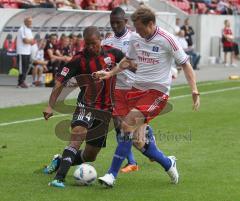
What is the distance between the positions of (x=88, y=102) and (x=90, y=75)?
1.04 feet

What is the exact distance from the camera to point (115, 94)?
10.2 meters

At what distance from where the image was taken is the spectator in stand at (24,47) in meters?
22.9

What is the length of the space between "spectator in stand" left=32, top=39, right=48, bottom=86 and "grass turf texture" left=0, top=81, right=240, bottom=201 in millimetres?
5898

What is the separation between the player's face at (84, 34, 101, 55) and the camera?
9086 millimetres

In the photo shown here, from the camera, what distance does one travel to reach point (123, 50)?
10500mm

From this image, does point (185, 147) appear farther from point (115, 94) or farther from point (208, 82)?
point (208, 82)

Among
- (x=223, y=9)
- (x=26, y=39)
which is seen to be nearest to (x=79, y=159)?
(x=26, y=39)

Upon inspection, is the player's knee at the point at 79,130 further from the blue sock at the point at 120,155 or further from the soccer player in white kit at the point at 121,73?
the soccer player in white kit at the point at 121,73

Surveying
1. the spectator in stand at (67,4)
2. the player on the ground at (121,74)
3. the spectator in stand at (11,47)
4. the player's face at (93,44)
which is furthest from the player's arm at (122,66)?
the spectator in stand at (67,4)

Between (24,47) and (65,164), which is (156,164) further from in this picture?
(24,47)

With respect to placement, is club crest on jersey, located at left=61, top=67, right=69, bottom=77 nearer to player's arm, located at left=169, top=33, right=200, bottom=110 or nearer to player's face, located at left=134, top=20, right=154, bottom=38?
player's face, located at left=134, top=20, right=154, bottom=38

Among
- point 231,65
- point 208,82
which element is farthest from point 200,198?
point 231,65

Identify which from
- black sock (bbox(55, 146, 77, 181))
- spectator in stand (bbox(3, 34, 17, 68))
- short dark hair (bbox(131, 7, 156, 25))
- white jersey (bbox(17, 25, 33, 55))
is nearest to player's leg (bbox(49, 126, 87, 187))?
black sock (bbox(55, 146, 77, 181))

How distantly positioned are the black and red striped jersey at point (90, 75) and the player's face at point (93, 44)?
78mm
